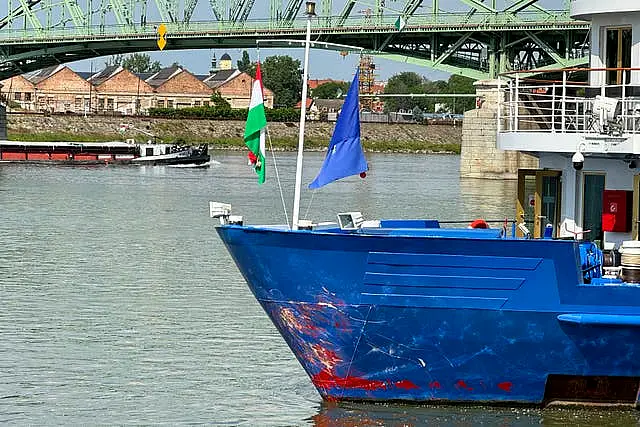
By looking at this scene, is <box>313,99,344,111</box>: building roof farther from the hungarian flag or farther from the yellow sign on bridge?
the hungarian flag

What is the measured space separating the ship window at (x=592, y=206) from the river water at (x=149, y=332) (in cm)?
196

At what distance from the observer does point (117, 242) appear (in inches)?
1190

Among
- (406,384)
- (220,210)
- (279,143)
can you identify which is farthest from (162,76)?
(406,384)

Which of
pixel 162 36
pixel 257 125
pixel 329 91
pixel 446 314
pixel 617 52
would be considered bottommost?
pixel 446 314

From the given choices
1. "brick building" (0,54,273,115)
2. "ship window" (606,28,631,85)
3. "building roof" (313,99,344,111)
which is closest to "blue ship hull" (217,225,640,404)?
"ship window" (606,28,631,85)

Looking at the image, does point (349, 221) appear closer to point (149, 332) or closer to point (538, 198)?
point (538, 198)

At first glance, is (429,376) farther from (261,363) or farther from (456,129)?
A: (456,129)

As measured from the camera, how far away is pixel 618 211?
13.5 m

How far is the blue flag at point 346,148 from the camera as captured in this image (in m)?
12.8

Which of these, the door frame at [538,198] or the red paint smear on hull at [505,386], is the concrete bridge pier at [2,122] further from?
the red paint smear on hull at [505,386]

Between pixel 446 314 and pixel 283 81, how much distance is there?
14575 cm

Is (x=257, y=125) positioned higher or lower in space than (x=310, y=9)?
lower

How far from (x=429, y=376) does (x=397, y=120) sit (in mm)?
107630

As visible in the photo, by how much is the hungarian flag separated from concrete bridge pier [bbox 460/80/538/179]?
5337 centimetres
